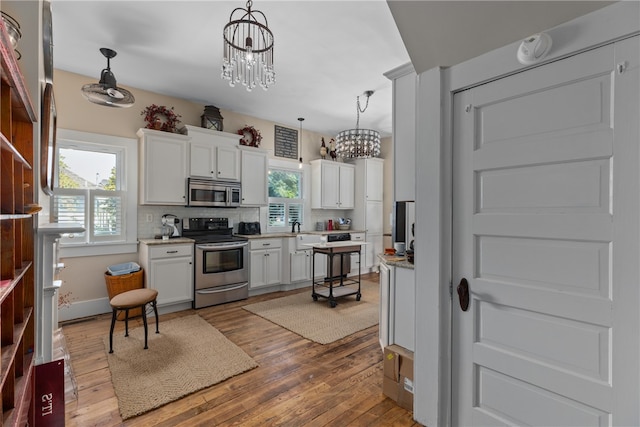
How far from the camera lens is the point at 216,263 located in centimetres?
421

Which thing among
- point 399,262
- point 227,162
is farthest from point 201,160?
point 399,262

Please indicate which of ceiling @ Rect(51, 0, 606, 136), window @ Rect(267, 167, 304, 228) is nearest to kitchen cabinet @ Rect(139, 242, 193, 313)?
window @ Rect(267, 167, 304, 228)

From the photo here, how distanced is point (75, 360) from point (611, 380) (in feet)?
12.0

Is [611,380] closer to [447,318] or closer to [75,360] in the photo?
[447,318]

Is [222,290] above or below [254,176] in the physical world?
below

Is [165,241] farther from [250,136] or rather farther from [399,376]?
[399,376]

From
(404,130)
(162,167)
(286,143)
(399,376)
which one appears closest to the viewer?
Result: (399,376)

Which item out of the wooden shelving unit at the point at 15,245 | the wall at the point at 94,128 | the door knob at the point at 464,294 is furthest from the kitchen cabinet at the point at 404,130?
the wall at the point at 94,128

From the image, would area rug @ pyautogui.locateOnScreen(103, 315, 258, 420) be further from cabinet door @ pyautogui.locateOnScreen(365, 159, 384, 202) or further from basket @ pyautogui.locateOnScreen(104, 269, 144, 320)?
cabinet door @ pyautogui.locateOnScreen(365, 159, 384, 202)

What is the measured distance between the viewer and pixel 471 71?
1.58 meters

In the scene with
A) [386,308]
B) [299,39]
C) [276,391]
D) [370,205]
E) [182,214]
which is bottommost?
[276,391]

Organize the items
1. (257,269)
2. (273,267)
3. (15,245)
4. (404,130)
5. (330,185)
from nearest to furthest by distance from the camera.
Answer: (15,245), (404,130), (257,269), (273,267), (330,185)

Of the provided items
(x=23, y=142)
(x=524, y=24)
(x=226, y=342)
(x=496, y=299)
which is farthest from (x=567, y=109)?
(x=226, y=342)

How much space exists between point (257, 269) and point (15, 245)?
344 cm
